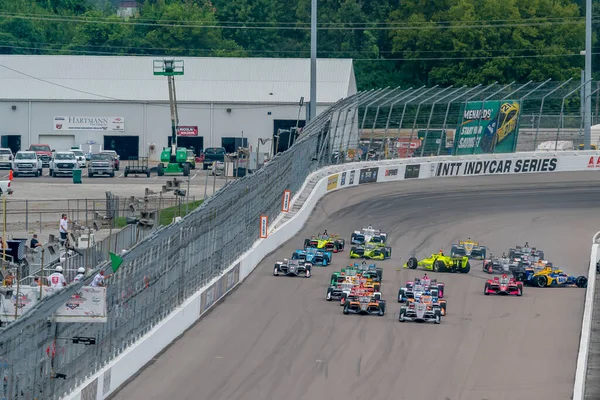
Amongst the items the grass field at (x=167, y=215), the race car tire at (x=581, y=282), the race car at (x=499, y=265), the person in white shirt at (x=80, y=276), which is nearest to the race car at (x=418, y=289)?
the race car at (x=499, y=265)

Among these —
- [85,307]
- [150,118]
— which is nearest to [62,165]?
[150,118]

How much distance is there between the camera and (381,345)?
74.2 ft

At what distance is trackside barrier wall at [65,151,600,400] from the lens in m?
19.8

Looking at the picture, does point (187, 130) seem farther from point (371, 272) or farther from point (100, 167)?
point (371, 272)

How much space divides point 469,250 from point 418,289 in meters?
6.89

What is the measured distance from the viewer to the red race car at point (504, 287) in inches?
1084

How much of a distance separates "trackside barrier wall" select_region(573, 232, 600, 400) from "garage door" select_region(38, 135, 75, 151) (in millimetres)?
52034

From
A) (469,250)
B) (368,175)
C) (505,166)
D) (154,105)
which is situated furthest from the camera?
(154,105)

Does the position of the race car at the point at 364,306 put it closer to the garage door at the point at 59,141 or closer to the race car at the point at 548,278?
the race car at the point at 548,278

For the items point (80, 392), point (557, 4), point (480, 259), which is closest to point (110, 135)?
point (557, 4)

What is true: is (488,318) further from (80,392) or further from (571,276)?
(80,392)

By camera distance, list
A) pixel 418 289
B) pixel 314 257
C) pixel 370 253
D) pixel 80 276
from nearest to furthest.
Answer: pixel 80 276, pixel 418 289, pixel 314 257, pixel 370 253

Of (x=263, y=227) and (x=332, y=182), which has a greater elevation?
(x=332, y=182)

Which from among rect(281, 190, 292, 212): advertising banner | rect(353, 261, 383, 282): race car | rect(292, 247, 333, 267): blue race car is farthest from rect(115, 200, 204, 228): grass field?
rect(353, 261, 383, 282): race car
